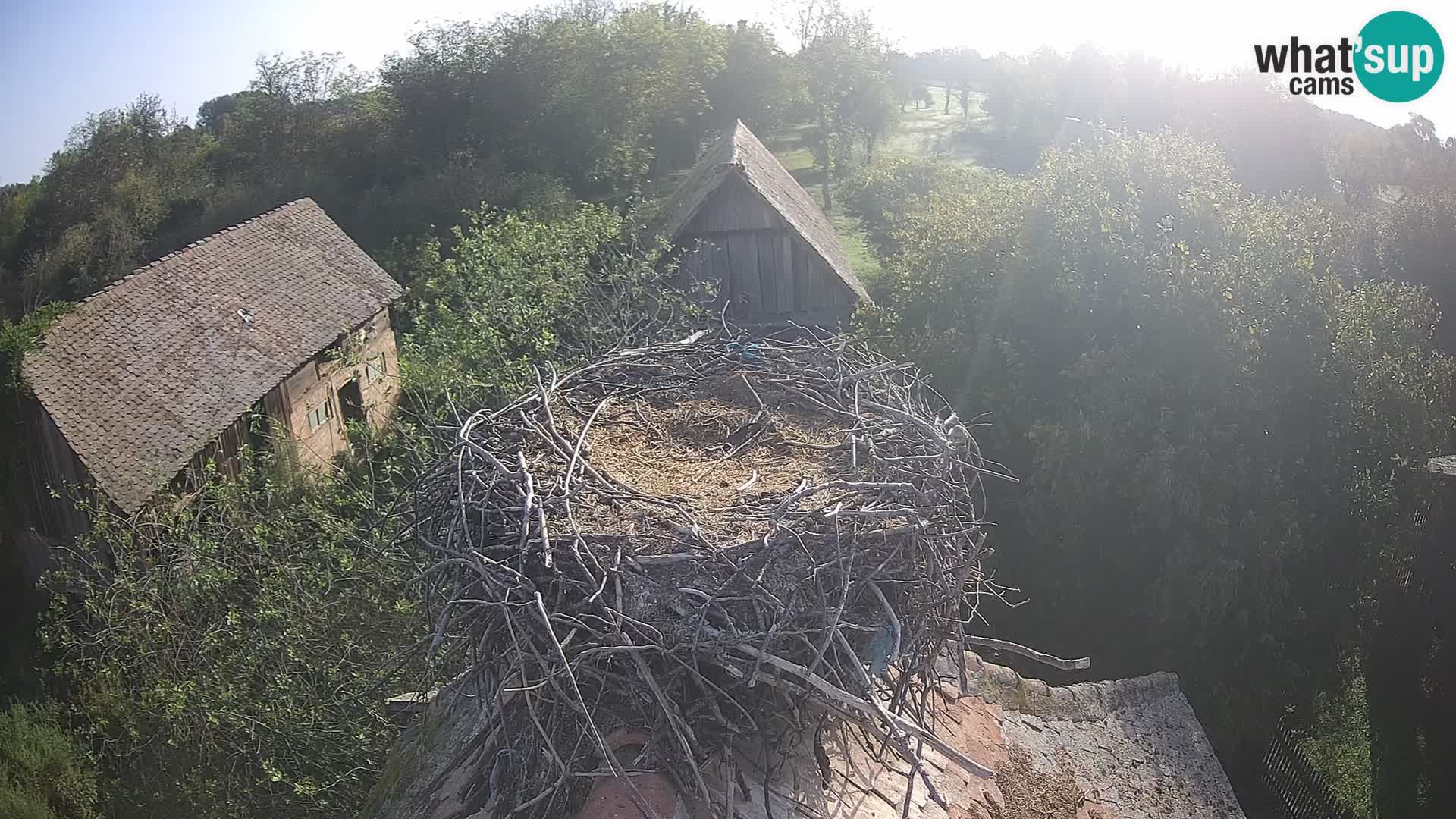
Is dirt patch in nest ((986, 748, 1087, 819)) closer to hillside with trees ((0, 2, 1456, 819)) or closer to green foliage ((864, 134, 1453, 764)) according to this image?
hillside with trees ((0, 2, 1456, 819))

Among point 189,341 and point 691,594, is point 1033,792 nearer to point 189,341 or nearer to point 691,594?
point 691,594

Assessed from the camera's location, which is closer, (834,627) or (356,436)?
(834,627)

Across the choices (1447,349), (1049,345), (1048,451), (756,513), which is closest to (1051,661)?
(756,513)

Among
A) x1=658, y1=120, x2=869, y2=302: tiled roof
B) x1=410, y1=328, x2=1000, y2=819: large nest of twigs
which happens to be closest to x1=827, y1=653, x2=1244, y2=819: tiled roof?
x1=410, y1=328, x2=1000, y2=819: large nest of twigs

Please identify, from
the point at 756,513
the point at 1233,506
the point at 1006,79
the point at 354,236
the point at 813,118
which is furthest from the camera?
the point at 1006,79

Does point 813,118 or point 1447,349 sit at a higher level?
point 813,118

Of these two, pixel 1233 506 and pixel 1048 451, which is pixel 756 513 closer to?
pixel 1048 451

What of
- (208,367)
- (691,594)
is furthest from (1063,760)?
(208,367)
